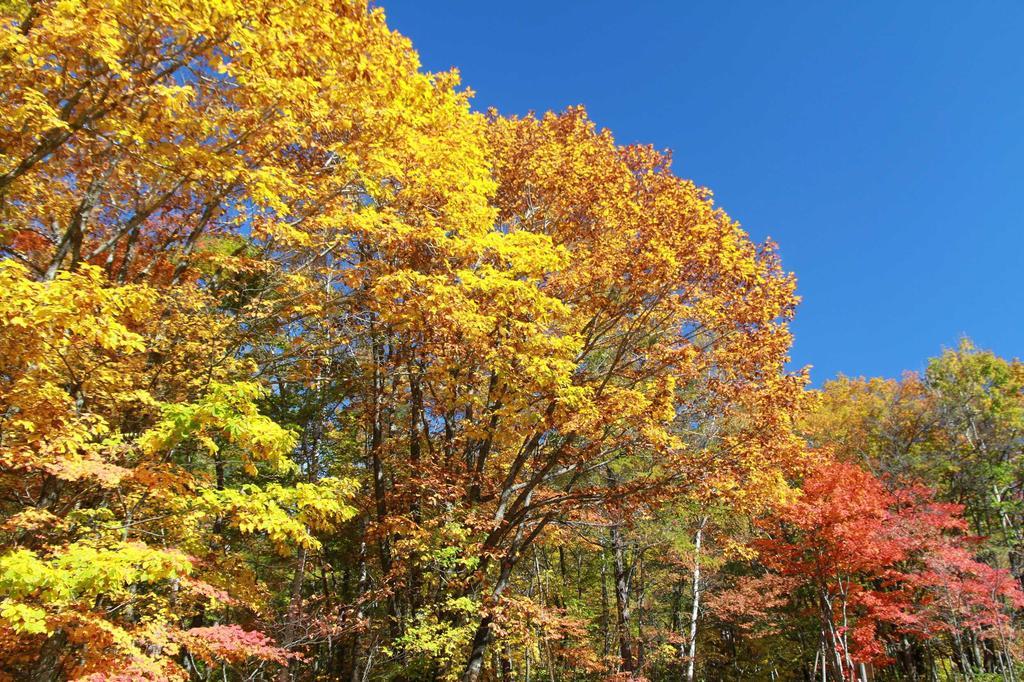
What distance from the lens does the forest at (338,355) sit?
4.88 meters

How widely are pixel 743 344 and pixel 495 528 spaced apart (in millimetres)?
4942

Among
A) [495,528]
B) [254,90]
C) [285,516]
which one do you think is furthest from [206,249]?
[495,528]

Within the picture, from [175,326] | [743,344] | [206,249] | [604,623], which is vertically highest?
[206,249]

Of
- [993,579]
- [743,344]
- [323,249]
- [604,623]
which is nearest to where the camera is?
[323,249]

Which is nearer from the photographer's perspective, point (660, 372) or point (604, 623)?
point (660, 372)

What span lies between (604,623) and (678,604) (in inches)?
277

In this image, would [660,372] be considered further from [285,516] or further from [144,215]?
[144,215]

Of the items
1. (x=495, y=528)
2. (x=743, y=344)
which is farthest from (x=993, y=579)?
(x=495, y=528)

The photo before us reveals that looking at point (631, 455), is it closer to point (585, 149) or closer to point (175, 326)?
point (585, 149)

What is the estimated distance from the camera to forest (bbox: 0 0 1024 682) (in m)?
4.88

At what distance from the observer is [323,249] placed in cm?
815

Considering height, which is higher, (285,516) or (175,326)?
(175,326)

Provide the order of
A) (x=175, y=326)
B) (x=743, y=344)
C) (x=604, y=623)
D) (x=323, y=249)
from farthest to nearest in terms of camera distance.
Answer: (x=604, y=623), (x=743, y=344), (x=323, y=249), (x=175, y=326)

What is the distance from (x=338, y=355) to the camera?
9375mm
